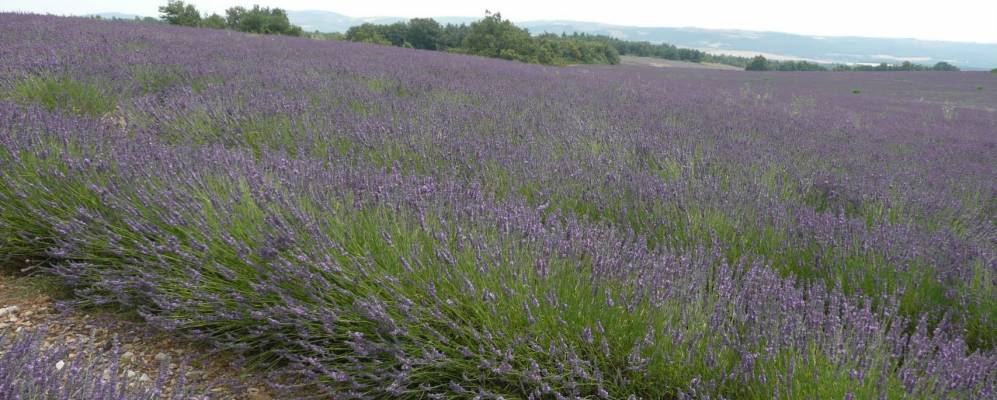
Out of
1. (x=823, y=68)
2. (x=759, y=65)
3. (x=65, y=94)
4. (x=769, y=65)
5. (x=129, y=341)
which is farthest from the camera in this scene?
(x=823, y=68)

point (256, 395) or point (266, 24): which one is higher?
point (266, 24)

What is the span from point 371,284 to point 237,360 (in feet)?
1.49

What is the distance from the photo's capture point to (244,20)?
2178 centimetres

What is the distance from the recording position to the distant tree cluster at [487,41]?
947 inches

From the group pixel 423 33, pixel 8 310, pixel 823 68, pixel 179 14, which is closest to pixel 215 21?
pixel 179 14

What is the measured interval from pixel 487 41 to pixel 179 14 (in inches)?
492

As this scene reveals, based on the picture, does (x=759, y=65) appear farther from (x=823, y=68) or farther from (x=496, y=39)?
(x=496, y=39)

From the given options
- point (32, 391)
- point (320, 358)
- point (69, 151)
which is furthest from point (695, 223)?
point (69, 151)

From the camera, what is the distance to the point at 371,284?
5.29 ft

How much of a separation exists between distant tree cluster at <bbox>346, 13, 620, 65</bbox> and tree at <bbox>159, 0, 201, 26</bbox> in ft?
22.0

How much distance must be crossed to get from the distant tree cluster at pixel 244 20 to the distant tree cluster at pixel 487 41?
3.53 m

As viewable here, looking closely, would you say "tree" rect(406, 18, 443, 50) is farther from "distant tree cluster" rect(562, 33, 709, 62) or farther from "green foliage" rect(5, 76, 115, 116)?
"green foliage" rect(5, 76, 115, 116)

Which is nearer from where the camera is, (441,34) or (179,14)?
(179,14)

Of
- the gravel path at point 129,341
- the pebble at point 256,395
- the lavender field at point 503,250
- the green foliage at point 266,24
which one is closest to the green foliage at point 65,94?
the lavender field at point 503,250
